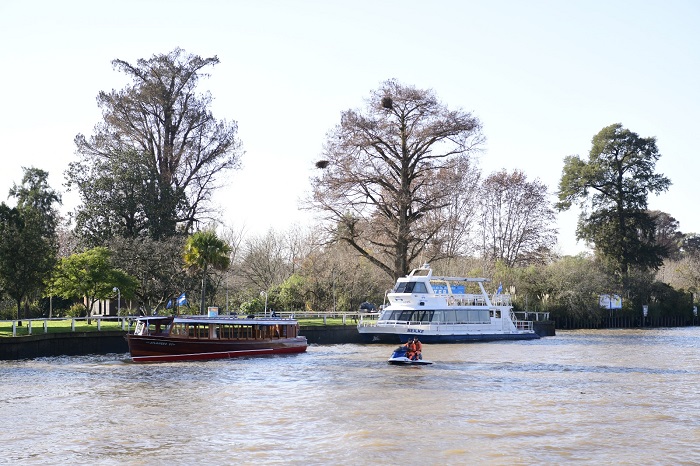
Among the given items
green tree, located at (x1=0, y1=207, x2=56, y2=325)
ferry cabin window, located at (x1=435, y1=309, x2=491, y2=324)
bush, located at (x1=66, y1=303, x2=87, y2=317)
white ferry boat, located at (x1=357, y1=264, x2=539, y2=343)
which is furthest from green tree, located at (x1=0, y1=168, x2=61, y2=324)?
ferry cabin window, located at (x1=435, y1=309, x2=491, y2=324)

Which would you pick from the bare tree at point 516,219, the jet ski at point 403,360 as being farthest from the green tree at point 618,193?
the jet ski at point 403,360

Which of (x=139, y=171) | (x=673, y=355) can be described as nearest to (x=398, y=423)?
(x=673, y=355)

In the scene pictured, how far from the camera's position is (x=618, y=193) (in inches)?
3420

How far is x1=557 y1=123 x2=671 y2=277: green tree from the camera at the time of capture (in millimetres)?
86188

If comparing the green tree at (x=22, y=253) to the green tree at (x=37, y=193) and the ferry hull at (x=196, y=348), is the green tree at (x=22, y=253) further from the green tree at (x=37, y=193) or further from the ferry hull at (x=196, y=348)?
the green tree at (x=37, y=193)

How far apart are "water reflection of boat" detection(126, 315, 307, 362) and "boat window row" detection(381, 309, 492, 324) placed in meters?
9.45

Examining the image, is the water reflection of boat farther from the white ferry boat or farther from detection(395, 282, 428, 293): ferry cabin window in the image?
detection(395, 282, 428, 293): ferry cabin window

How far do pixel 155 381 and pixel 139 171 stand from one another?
113ft

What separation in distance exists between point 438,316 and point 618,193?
38.0 m

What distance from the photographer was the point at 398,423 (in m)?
23.4

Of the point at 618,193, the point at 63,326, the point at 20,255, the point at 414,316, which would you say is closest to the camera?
the point at 20,255

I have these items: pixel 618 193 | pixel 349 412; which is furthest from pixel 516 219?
pixel 349 412

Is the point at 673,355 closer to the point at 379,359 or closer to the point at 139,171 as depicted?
the point at 379,359

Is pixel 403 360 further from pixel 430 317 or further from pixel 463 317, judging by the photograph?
pixel 463 317
